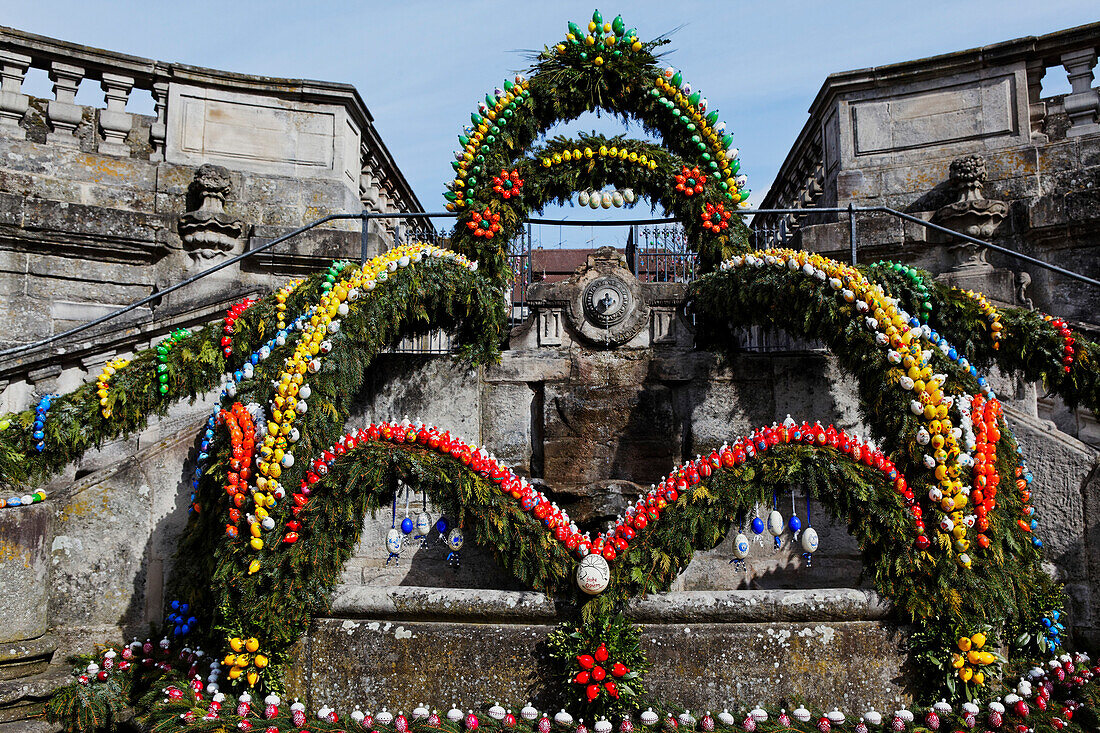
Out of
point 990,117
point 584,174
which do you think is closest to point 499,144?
point 584,174

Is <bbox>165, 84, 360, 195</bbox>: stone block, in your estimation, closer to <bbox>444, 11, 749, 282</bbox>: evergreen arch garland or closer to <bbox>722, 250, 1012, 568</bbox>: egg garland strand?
<bbox>444, 11, 749, 282</bbox>: evergreen arch garland

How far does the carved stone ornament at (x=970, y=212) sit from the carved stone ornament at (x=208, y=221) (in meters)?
8.49

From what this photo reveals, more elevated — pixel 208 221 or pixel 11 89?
pixel 11 89

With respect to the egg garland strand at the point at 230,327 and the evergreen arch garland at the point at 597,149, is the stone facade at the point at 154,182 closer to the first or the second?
the egg garland strand at the point at 230,327

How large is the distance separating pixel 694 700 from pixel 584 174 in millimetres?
4274

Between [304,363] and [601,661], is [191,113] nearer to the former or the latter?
[304,363]

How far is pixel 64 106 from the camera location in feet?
30.5

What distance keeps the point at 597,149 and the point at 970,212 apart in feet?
16.1

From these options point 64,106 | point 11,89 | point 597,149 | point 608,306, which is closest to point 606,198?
point 597,149

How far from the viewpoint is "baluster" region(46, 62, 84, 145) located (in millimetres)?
9227

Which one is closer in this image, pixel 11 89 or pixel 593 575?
pixel 593 575

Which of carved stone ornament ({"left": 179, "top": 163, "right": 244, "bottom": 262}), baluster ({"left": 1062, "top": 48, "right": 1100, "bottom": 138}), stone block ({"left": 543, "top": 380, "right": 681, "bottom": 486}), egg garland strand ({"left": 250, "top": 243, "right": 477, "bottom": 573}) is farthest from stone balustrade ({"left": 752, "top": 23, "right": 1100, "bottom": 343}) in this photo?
carved stone ornament ({"left": 179, "top": 163, "right": 244, "bottom": 262})

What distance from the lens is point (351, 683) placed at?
4.46m

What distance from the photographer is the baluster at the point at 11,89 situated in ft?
29.7
